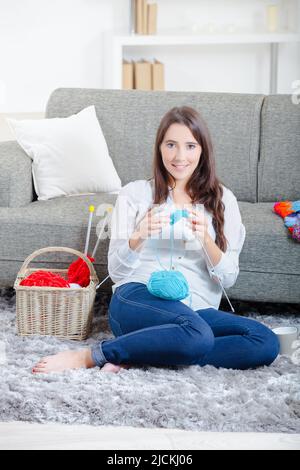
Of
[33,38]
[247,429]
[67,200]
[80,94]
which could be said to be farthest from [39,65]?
[247,429]

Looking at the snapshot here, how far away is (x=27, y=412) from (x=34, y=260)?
0.93 metres

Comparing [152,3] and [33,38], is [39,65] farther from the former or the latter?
[152,3]

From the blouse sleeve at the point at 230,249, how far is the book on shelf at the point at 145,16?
3.14 meters

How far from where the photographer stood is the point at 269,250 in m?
2.64

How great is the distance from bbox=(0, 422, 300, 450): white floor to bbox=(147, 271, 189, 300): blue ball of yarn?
0.46 metres

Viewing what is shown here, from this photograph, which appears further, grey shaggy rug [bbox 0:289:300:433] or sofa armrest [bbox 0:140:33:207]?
sofa armrest [bbox 0:140:33:207]

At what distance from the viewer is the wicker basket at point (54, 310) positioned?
2.41 meters

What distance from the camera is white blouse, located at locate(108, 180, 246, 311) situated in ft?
7.59

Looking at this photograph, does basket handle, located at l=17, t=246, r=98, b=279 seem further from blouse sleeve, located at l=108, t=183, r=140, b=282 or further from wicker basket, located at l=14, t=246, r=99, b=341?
blouse sleeve, located at l=108, t=183, r=140, b=282

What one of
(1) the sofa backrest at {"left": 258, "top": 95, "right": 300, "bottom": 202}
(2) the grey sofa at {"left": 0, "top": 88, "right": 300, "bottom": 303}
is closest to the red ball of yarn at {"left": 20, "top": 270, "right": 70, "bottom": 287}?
(2) the grey sofa at {"left": 0, "top": 88, "right": 300, "bottom": 303}

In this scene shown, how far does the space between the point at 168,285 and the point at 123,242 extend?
219mm

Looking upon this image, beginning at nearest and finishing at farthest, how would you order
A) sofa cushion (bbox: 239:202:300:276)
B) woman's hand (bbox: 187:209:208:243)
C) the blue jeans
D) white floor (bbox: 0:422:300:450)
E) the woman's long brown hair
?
1. white floor (bbox: 0:422:300:450)
2. the blue jeans
3. woman's hand (bbox: 187:209:208:243)
4. the woman's long brown hair
5. sofa cushion (bbox: 239:202:300:276)

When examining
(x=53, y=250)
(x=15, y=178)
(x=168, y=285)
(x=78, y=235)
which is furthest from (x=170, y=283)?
A: (x=15, y=178)
